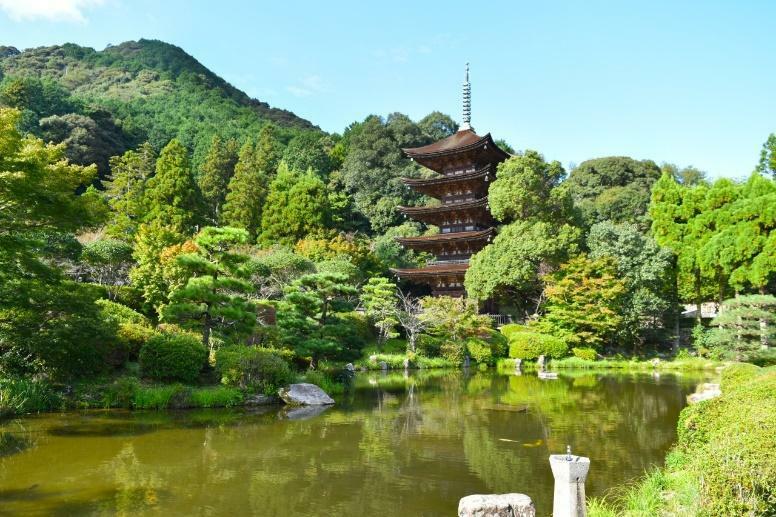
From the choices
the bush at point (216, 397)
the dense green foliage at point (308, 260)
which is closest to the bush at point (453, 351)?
the dense green foliage at point (308, 260)

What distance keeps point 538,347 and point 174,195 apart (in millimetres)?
20968

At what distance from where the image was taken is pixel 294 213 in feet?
108

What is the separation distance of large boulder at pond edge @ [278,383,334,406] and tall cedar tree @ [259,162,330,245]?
66.0 ft

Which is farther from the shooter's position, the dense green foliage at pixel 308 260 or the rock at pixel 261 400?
the rock at pixel 261 400

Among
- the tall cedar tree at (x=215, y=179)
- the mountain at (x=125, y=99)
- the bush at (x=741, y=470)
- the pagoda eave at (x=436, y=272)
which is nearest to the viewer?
the bush at (x=741, y=470)

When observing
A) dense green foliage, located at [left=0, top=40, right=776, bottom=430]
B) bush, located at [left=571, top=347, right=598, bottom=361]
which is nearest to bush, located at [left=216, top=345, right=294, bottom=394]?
dense green foliage, located at [left=0, top=40, right=776, bottom=430]

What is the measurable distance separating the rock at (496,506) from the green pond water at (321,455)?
21.5 inches

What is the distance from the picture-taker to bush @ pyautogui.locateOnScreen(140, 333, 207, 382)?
11766 mm

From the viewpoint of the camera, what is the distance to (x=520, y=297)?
26.5m

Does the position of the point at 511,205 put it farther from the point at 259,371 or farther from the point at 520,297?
the point at 259,371

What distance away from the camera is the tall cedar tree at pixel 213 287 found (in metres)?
12.1

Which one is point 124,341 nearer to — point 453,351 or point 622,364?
point 453,351

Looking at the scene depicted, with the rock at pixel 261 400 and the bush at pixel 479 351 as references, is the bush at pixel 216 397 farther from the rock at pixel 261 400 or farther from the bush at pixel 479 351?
the bush at pixel 479 351

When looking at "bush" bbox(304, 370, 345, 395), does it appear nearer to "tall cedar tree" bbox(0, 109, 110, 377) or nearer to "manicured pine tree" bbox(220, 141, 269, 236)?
"tall cedar tree" bbox(0, 109, 110, 377)
